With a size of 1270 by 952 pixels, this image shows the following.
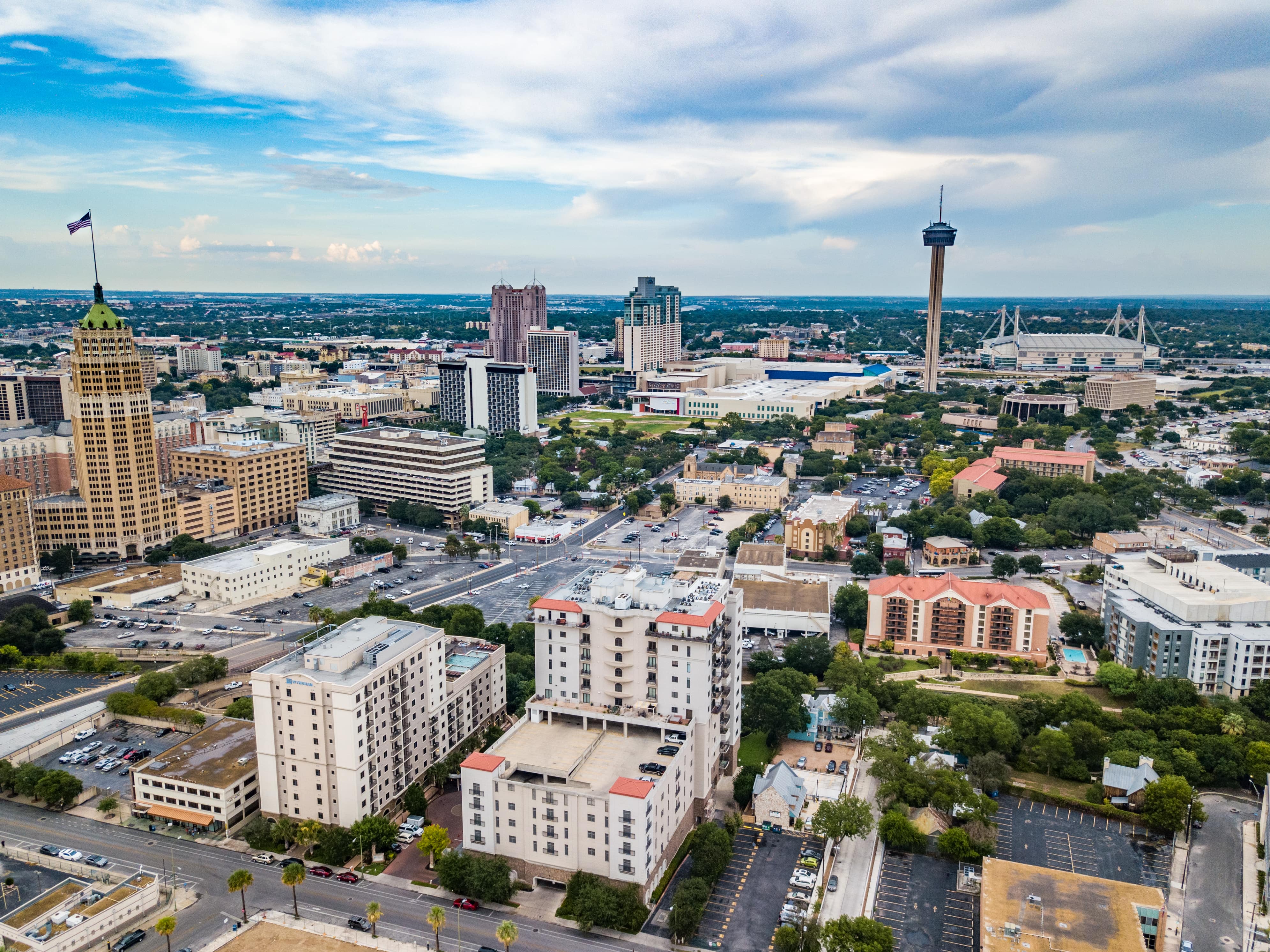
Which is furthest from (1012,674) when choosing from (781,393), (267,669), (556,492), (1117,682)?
(781,393)

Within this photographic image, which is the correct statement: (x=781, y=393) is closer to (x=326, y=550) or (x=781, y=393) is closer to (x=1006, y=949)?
(x=326, y=550)

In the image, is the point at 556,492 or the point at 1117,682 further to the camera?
the point at 556,492

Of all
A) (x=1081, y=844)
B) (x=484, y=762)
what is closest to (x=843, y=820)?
(x=1081, y=844)

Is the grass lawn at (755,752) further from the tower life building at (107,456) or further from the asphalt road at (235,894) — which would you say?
the tower life building at (107,456)

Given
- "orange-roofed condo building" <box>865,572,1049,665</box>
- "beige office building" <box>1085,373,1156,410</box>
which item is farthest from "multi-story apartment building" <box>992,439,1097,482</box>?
"orange-roofed condo building" <box>865,572,1049,665</box>

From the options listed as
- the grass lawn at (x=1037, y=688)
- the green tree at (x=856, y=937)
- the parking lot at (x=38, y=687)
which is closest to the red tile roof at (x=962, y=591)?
the grass lawn at (x=1037, y=688)
